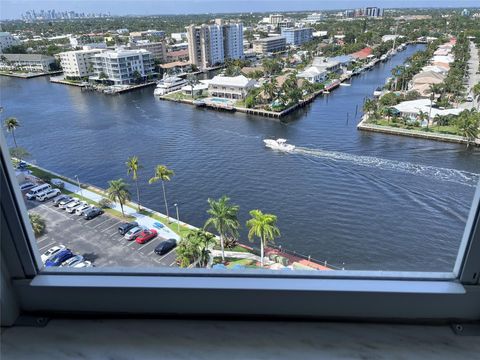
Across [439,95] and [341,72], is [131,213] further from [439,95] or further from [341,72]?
[341,72]

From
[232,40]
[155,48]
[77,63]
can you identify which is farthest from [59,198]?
[232,40]

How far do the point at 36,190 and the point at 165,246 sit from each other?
333cm

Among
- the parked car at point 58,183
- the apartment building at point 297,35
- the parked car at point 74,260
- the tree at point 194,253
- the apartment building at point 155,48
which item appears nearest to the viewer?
the tree at point 194,253

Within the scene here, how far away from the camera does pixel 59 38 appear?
29.7 meters

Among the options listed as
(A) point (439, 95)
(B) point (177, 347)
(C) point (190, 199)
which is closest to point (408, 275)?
(B) point (177, 347)

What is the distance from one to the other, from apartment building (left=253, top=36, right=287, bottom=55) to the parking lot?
25.2 meters

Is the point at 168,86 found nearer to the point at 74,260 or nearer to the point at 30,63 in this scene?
the point at 30,63

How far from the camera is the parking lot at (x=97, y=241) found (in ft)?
15.2

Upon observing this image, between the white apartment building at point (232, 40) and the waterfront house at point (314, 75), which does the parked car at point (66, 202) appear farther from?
the white apartment building at point (232, 40)

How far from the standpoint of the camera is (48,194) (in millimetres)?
6566

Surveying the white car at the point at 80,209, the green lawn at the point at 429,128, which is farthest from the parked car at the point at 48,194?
the green lawn at the point at 429,128

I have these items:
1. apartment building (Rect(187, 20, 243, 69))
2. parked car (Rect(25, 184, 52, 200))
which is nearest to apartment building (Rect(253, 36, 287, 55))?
apartment building (Rect(187, 20, 243, 69))

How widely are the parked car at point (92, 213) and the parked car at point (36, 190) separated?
1326 mm

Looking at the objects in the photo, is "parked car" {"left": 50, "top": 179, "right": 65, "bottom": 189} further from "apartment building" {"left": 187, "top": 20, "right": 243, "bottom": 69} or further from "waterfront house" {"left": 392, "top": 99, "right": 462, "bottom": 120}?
"apartment building" {"left": 187, "top": 20, "right": 243, "bottom": 69}
